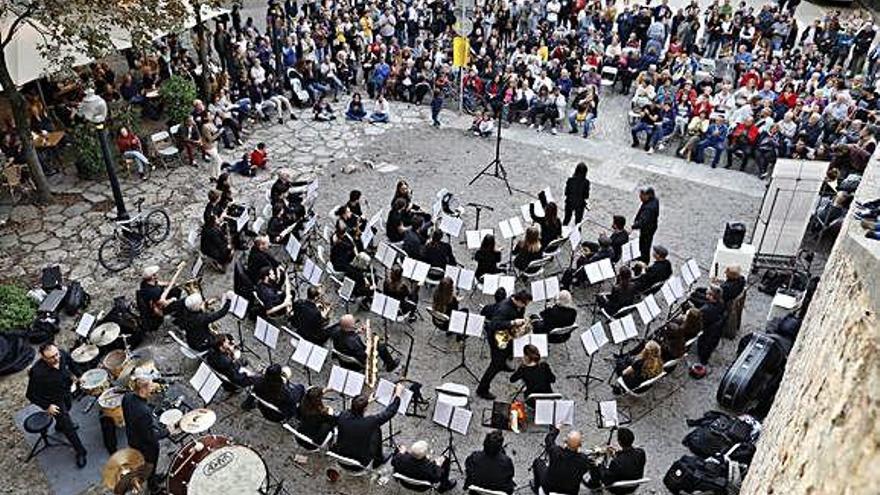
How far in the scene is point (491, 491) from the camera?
312 inches

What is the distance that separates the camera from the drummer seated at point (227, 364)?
9672 millimetres

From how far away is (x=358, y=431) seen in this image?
829cm

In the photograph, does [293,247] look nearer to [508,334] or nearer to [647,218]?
[508,334]

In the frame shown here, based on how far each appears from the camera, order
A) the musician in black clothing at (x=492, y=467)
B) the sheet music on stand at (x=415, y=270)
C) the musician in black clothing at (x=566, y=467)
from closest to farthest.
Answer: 1. the musician in black clothing at (x=492, y=467)
2. the musician in black clothing at (x=566, y=467)
3. the sheet music on stand at (x=415, y=270)

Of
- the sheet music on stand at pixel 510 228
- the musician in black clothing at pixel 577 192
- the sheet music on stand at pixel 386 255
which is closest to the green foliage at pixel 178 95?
the sheet music on stand at pixel 386 255

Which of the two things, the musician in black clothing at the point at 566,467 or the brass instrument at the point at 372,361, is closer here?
the musician in black clothing at the point at 566,467

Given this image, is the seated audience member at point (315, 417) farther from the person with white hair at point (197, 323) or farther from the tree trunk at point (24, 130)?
the tree trunk at point (24, 130)

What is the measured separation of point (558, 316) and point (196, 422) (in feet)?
16.1

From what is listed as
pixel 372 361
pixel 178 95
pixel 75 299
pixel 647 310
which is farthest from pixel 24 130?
pixel 647 310

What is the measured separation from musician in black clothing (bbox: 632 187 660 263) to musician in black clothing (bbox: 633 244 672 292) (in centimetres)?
117

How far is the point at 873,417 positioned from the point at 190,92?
15848mm

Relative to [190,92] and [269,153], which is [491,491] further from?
[190,92]

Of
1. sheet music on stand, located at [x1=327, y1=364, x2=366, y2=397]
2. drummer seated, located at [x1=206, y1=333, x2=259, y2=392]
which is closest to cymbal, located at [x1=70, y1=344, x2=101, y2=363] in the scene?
drummer seated, located at [x1=206, y1=333, x2=259, y2=392]

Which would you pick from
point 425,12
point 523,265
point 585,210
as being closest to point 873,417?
point 523,265
